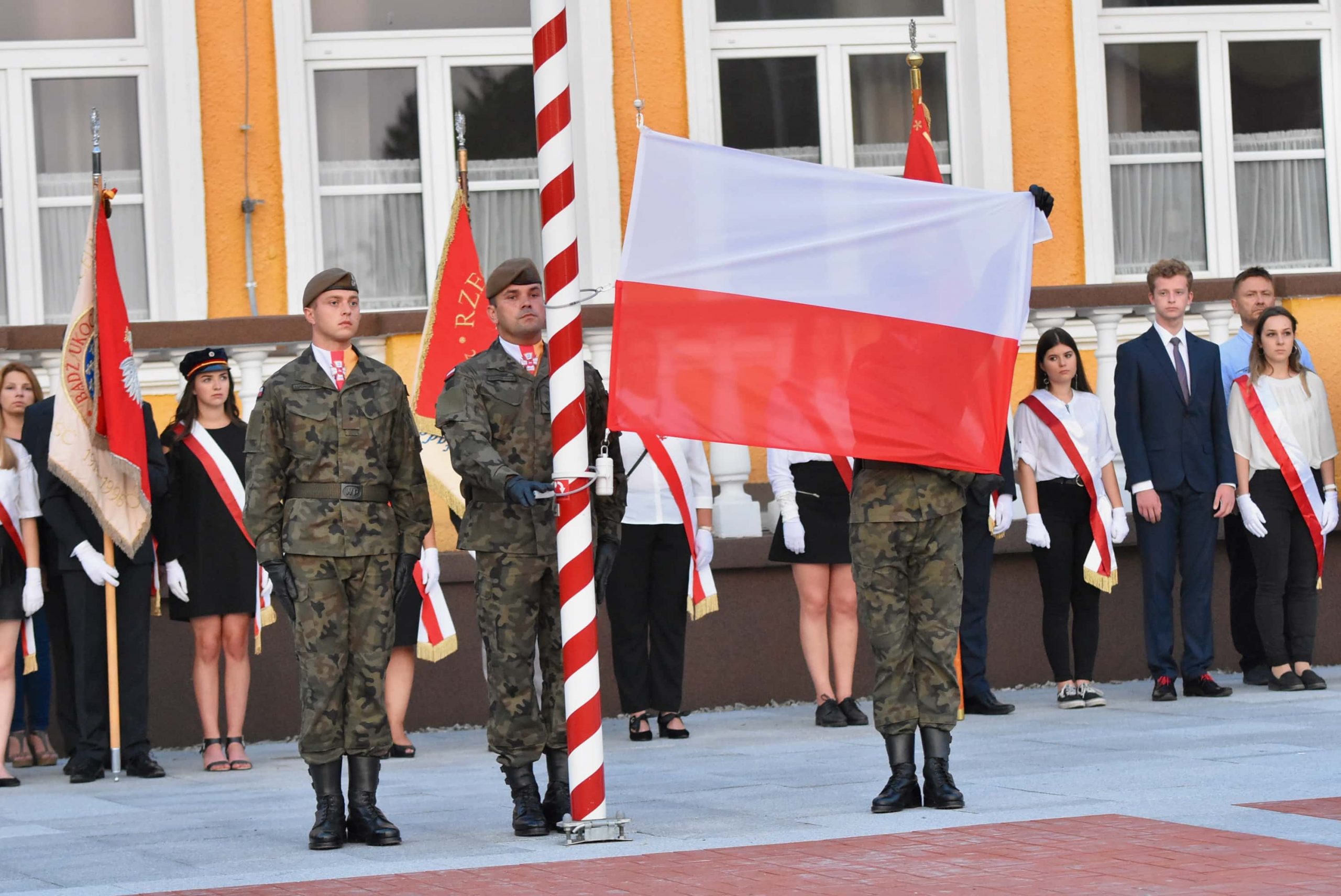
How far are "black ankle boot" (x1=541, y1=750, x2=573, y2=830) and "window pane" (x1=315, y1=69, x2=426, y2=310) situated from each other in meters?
5.68

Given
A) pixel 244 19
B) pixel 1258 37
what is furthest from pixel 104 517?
pixel 1258 37

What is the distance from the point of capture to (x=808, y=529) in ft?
35.2

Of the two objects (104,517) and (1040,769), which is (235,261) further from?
(1040,769)

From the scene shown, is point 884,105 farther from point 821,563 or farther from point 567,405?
point 567,405

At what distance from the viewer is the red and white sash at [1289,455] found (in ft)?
37.2

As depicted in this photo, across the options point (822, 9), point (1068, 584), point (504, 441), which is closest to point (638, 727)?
point (1068, 584)

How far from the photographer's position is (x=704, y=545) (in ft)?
34.9

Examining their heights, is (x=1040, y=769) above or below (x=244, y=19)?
below

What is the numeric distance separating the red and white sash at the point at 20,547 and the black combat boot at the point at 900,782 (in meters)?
4.68

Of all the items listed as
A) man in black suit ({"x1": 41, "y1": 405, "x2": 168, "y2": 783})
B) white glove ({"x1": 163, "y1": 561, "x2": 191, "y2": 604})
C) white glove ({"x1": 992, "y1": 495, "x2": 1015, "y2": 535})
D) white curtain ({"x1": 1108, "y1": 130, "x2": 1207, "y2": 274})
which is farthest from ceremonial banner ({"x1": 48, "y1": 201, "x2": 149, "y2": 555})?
white curtain ({"x1": 1108, "y1": 130, "x2": 1207, "y2": 274})

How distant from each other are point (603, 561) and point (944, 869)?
193 centimetres

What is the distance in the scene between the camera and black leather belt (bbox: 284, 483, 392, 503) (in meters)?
7.51

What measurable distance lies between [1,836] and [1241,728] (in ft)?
18.3

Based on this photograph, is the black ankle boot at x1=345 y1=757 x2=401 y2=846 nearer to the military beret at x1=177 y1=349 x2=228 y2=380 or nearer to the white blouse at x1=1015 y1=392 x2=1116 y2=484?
the military beret at x1=177 y1=349 x2=228 y2=380
